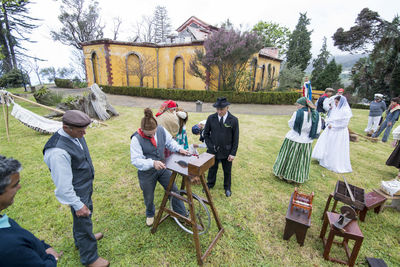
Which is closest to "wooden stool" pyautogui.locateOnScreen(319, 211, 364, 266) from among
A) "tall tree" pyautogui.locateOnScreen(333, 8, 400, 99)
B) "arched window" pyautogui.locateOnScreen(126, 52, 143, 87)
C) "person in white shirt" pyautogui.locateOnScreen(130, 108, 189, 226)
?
"person in white shirt" pyautogui.locateOnScreen(130, 108, 189, 226)

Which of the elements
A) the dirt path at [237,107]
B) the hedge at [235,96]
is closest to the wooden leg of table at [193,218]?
the dirt path at [237,107]

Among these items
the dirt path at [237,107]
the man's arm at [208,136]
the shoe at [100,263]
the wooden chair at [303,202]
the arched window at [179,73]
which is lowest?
the shoe at [100,263]

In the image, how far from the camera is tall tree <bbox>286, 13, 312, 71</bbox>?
3391cm

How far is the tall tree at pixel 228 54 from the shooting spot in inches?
602

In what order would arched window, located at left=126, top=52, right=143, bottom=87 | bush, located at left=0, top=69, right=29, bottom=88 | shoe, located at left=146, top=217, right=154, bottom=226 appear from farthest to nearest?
bush, located at left=0, top=69, right=29, bottom=88 → arched window, located at left=126, top=52, right=143, bottom=87 → shoe, located at left=146, top=217, right=154, bottom=226

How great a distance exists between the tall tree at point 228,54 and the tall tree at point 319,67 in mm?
20376

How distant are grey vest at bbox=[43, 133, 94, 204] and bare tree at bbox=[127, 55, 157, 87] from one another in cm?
1953

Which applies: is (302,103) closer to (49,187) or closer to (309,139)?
(309,139)

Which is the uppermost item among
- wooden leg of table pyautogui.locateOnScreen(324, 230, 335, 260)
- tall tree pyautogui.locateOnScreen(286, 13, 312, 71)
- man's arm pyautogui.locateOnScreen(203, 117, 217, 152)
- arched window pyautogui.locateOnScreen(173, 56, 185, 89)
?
tall tree pyautogui.locateOnScreen(286, 13, 312, 71)

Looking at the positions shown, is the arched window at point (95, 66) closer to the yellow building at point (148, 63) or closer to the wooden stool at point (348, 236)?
the yellow building at point (148, 63)

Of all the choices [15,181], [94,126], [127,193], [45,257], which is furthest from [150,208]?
[94,126]

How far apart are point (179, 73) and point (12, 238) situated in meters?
21.0

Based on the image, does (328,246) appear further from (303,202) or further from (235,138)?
(235,138)

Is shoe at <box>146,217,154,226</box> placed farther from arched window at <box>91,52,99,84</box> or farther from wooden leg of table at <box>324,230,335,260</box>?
arched window at <box>91,52,99,84</box>
